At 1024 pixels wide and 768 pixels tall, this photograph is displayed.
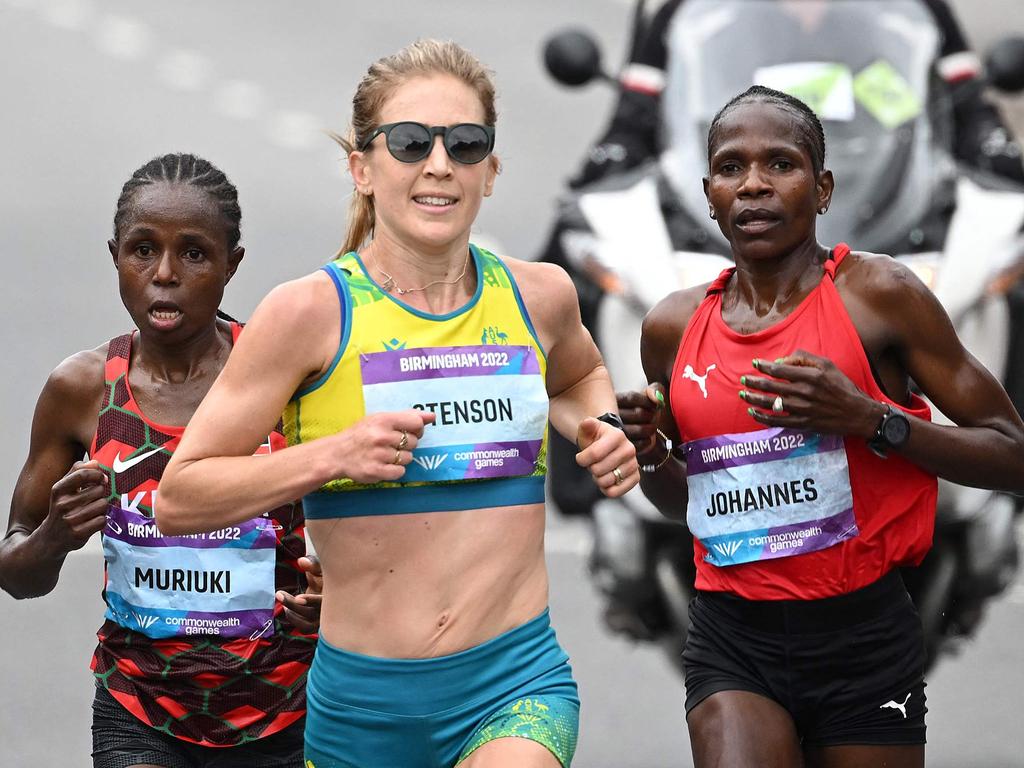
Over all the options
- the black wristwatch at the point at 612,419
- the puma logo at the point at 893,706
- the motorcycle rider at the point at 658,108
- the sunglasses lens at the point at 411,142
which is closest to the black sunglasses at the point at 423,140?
the sunglasses lens at the point at 411,142

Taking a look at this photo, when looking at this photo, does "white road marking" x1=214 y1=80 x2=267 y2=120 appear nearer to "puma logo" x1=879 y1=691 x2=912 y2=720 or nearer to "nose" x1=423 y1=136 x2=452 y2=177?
"nose" x1=423 y1=136 x2=452 y2=177

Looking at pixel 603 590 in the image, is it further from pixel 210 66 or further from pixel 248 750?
pixel 210 66

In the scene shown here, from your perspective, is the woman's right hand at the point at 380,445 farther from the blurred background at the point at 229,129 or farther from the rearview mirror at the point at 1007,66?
the blurred background at the point at 229,129

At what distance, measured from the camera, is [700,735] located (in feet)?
13.8

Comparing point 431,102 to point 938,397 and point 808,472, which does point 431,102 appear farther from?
point 938,397

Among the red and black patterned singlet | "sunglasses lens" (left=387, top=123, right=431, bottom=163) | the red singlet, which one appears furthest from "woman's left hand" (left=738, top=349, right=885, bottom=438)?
the red and black patterned singlet

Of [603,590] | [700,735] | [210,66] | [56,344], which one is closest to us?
[700,735]

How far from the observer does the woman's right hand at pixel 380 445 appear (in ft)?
11.3

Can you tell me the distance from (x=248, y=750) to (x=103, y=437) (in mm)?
808

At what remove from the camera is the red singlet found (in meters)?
4.18

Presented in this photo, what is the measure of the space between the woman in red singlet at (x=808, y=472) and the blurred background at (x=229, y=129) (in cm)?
474

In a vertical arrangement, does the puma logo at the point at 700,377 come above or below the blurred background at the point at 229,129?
below

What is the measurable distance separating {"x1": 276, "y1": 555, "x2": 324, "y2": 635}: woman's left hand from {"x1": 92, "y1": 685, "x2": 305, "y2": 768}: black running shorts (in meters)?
0.26

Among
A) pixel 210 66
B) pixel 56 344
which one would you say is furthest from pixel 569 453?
pixel 210 66
